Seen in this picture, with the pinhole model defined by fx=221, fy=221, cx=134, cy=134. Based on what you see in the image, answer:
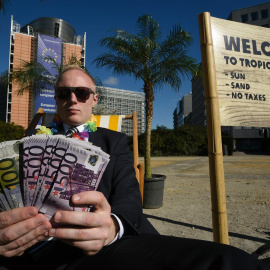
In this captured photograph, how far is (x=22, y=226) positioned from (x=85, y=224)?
0.68 ft

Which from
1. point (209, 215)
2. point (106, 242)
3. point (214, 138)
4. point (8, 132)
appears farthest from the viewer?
point (8, 132)

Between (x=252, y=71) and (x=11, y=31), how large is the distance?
6305cm

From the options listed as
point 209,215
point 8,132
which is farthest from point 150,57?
point 8,132

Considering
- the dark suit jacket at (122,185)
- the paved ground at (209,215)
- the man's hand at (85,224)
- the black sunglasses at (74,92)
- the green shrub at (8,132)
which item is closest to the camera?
the man's hand at (85,224)

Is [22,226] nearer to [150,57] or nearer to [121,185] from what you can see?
[121,185]

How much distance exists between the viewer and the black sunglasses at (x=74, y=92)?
1.36 meters

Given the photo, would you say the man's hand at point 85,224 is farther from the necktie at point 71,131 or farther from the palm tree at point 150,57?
the palm tree at point 150,57

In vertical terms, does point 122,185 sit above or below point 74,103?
below

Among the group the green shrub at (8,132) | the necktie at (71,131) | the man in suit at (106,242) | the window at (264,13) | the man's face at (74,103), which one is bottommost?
the man in suit at (106,242)

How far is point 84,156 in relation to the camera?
2.48 ft

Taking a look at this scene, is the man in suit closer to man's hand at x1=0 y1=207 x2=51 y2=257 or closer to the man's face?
man's hand at x1=0 y1=207 x2=51 y2=257

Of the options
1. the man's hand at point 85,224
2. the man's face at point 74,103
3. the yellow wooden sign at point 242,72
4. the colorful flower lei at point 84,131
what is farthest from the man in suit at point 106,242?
the yellow wooden sign at point 242,72

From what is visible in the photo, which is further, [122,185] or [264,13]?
[264,13]

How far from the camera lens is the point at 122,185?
3.90 ft
